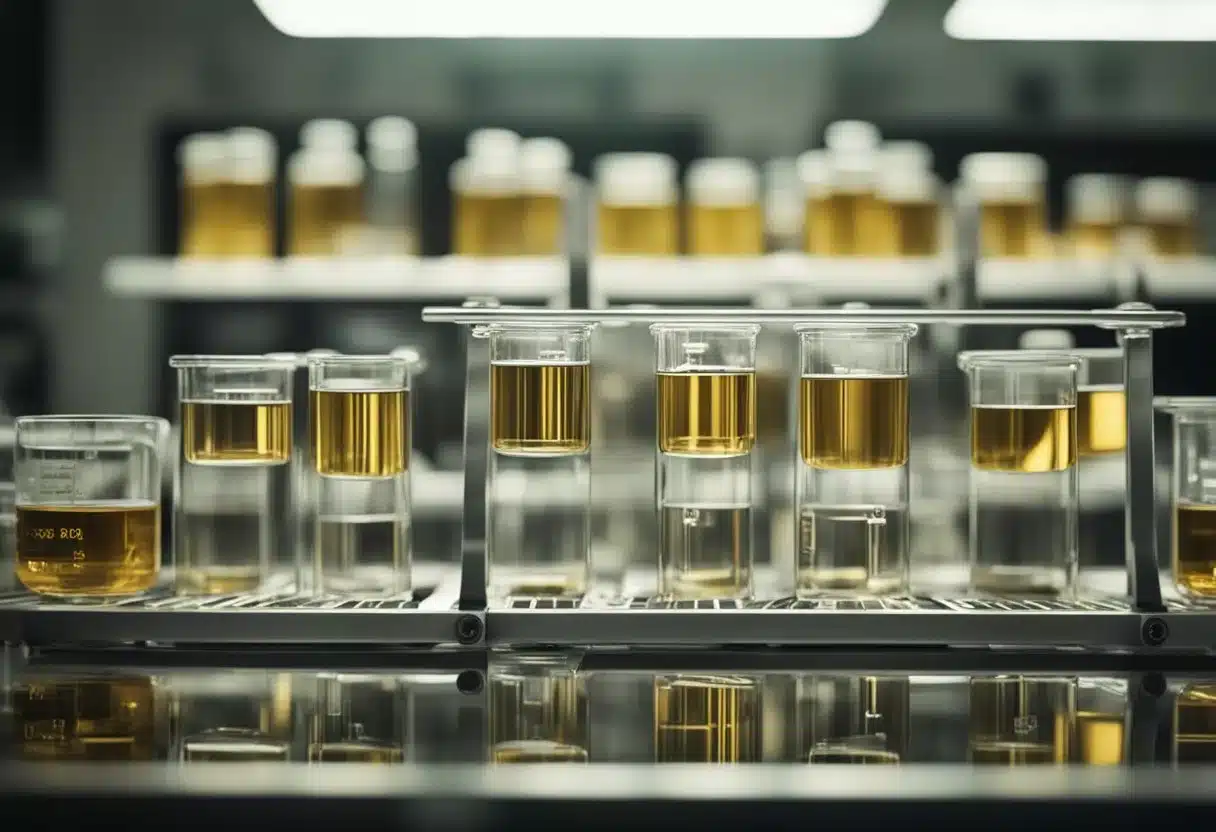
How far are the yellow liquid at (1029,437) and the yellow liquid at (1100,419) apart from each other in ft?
0.39

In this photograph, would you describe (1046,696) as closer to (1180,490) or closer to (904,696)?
(904,696)

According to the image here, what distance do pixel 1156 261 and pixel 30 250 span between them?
1.49 m

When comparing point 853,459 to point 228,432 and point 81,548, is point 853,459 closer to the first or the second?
point 228,432

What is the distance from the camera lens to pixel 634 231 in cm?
163

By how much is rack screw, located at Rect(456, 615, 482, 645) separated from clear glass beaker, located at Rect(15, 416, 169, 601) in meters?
0.29

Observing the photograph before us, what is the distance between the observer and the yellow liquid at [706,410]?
3.70 feet

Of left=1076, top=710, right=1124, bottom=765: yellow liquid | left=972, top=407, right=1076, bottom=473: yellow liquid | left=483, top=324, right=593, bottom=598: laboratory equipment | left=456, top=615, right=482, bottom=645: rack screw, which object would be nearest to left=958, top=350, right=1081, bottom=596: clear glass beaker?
left=972, top=407, right=1076, bottom=473: yellow liquid

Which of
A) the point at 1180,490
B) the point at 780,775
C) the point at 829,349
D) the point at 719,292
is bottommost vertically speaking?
the point at 780,775

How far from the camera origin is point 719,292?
1.67 metres

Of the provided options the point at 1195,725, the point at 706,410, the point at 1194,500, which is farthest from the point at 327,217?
the point at 1195,725

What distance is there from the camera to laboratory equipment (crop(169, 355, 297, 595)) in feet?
3.85

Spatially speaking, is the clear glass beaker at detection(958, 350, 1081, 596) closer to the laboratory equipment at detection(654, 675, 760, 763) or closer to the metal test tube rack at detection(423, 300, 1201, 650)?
the metal test tube rack at detection(423, 300, 1201, 650)

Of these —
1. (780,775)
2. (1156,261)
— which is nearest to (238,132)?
(1156,261)

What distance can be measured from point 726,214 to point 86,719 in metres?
1.01
